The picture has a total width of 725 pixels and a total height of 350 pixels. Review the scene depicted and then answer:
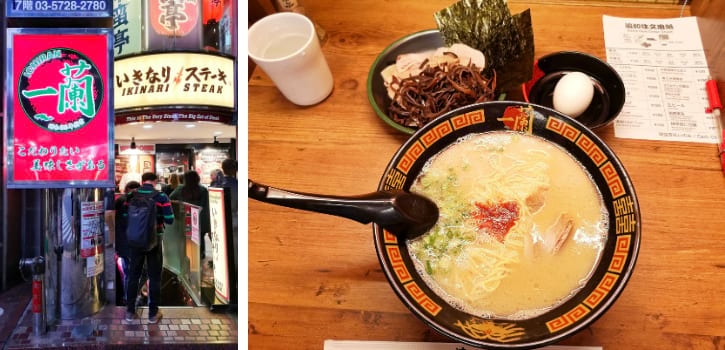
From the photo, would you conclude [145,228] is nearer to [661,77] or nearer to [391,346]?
[391,346]

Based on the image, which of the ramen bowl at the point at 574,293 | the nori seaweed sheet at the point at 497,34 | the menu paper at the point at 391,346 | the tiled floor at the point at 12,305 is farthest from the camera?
the nori seaweed sheet at the point at 497,34

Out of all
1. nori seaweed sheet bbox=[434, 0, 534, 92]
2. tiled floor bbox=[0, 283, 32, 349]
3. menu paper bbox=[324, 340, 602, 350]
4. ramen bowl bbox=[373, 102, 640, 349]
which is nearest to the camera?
tiled floor bbox=[0, 283, 32, 349]

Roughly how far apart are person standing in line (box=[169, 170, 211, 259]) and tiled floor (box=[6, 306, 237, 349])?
0.48ft

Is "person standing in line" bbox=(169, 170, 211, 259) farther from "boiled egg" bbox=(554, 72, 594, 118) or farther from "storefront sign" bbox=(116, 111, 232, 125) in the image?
"boiled egg" bbox=(554, 72, 594, 118)

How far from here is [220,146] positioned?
0.74 meters

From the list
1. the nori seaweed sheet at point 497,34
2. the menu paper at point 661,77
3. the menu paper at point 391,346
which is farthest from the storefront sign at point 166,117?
the menu paper at point 661,77

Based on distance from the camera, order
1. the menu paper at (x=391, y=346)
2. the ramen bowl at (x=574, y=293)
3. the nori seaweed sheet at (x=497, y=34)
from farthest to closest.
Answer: the nori seaweed sheet at (x=497, y=34)
the menu paper at (x=391, y=346)
the ramen bowl at (x=574, y=293)

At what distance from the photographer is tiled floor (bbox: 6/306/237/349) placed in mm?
748

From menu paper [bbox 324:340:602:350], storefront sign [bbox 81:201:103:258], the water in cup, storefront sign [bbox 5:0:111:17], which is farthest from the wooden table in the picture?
storefront sign [bbox 5:0:111:17]

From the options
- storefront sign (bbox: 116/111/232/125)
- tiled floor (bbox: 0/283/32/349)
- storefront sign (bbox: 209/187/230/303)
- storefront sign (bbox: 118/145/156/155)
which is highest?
storefront sign (bbox: 116/111/232/125)

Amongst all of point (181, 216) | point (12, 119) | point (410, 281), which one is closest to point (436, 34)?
point (410, 281)

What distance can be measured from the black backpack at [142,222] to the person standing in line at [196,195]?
4 centimetres

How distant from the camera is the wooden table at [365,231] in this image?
1.10m

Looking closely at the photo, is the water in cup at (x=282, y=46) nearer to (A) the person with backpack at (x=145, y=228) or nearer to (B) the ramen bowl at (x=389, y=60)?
(B) the ramen bowl at (x=389, y=60)
